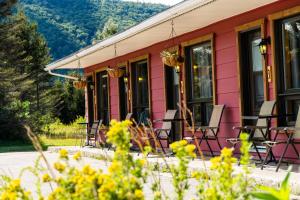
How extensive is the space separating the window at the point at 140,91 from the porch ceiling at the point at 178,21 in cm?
43

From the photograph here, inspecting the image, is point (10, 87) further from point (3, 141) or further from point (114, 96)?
point (114, 96)

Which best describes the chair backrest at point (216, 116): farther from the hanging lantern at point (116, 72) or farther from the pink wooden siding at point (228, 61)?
the hanging lantern at point (116, 72)

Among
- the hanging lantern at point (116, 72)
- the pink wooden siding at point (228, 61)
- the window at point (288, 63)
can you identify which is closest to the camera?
the window at point (288, 63)

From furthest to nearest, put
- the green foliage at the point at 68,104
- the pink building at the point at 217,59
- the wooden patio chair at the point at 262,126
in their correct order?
the green foliage at the point at 68,104 < the pink building at the point at 217,59 < the wooden patio chair at the point at 262,126

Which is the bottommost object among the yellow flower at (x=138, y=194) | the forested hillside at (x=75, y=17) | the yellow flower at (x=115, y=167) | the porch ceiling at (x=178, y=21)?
the yellow flower at (x=138, y=194)

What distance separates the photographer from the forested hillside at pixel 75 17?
62.6 m

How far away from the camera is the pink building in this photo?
755cm

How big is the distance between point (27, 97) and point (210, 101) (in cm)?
2566

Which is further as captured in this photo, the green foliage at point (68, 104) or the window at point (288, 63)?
the green foliage at point (68, 104)

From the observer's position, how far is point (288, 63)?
7.51 m

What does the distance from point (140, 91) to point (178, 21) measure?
13.0ft

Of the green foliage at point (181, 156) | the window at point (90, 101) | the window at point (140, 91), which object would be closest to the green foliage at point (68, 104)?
the window at point (90, 101)

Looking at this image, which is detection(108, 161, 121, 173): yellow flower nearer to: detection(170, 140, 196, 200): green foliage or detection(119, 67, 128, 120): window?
detection(170, 140, 196, 200): green foliage

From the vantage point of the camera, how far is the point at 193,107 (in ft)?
33.3
